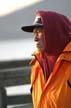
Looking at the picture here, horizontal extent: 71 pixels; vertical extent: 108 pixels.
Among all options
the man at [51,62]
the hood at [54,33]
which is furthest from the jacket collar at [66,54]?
the hood at [54,33]

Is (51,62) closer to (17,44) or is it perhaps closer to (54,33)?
(54,33)

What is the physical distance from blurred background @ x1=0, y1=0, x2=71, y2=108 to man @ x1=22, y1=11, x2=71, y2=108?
189cm

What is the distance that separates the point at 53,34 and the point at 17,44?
2373 millimetres

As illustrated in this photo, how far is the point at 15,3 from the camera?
196 inches

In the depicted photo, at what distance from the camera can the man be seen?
245 centimetres

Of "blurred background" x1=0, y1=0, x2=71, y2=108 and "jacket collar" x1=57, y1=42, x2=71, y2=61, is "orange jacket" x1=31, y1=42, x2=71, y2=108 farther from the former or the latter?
"blurred background" x1=0, y1=0, x2=71, y2=108

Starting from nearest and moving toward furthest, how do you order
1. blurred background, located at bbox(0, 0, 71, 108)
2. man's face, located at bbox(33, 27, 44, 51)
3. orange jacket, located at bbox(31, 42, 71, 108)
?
orange jacket, located at bbox(31, 42, 71, 108), man's face, located at bbox(33, 27, 44, 51), blurred background, located at bbox(0, 0, 71, 108)

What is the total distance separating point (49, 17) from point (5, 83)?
223 cm

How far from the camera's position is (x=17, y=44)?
16.6 feet

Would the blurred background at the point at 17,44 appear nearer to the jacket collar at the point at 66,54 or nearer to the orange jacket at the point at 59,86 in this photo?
A: the orange jacket at the point at 59,86

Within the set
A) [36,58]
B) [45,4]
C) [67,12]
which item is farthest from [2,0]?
[36,58]

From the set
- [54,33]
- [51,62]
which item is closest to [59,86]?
[51,62]

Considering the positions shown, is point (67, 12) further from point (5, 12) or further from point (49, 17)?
point (49, 17)

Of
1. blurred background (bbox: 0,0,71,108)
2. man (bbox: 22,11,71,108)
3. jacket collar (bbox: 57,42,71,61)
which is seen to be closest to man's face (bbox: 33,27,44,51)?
man (bbox: 22,11,71,108)
